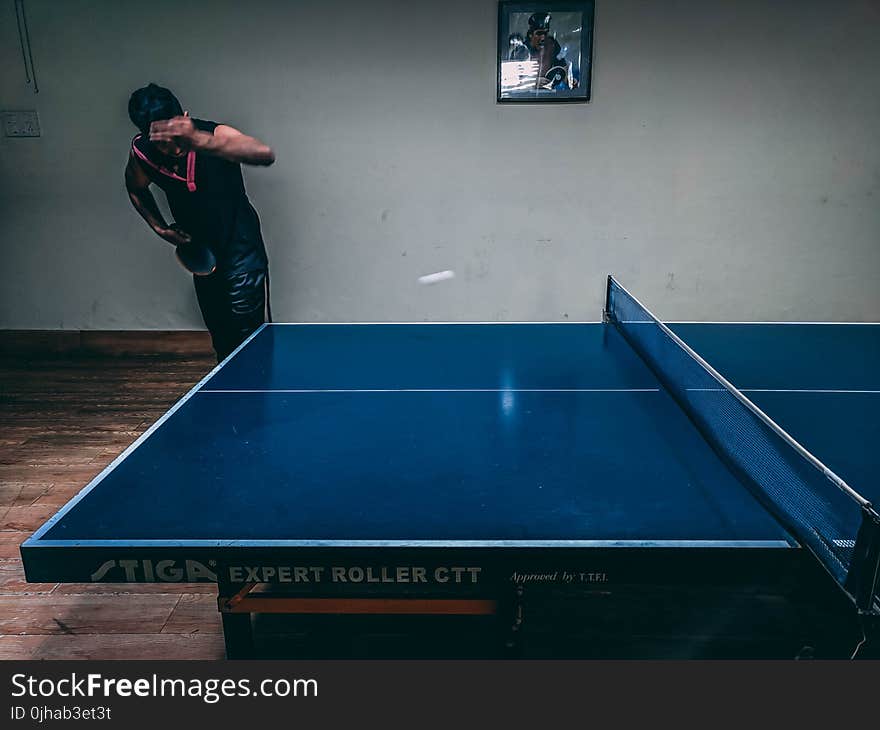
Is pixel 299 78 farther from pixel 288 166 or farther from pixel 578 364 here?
pixel 578 364

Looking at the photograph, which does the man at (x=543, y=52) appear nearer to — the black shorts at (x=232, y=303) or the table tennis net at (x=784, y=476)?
the black shorts at (x=232, y=303)

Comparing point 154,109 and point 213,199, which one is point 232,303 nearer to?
point 213,199

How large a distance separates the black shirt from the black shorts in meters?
0.05

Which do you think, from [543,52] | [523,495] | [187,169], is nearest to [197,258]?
[187,169]

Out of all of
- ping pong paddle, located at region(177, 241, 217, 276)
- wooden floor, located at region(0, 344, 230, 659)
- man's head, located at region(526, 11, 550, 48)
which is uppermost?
man's head, located at region(526, 11, 550, 48)

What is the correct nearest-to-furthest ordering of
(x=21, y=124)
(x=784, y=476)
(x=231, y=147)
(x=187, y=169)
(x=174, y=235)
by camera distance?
(x=784, y=476)
(x=187, y=169)
(x=231, y=147)
(x=174, y=235)
(x=21, y=124)

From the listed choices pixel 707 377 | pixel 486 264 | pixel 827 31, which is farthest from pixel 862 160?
pixel 707 377

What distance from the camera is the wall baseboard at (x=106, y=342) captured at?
475 cm

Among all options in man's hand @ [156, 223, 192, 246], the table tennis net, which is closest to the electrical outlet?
man's hand @ [156, 223, 192, 246]

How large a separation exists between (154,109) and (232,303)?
1053mm

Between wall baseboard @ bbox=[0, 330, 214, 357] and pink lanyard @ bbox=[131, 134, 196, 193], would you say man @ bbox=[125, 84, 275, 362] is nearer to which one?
pink lanyard @ bbox=[131, 134, 196, 193]

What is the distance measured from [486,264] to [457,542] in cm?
351

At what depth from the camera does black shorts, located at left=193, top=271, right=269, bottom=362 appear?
11.6ft

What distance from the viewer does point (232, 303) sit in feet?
11.6
